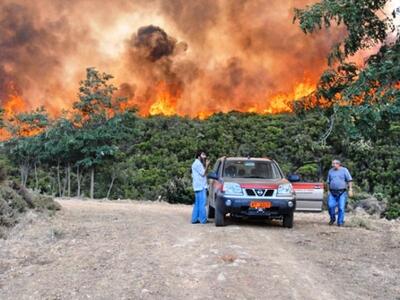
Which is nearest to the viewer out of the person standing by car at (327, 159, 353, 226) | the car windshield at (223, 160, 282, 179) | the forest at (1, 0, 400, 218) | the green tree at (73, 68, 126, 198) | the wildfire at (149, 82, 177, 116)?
the forest at (1, 0, 400, 218)

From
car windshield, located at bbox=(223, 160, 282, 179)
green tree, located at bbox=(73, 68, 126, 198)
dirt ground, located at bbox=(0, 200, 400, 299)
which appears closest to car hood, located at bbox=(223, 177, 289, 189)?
car windshield, located at bbox=(223, 160, 282, 179)

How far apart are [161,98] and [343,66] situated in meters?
56.6

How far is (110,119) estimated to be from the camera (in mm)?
38438

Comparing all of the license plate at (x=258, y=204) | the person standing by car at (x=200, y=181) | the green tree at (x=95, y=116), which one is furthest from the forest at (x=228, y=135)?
the person standing by car at (x=200, y=181)

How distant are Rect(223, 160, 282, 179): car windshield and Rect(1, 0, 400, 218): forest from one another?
1875mm

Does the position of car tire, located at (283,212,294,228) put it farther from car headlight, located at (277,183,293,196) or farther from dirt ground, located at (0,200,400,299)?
car headlight, located at (277,183,293,196)

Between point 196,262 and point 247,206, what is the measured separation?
4800mm

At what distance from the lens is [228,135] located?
61.5 meters

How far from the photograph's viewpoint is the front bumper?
13953 mm

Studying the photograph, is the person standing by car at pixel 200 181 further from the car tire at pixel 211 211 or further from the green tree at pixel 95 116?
the green tree at pixel 95 116

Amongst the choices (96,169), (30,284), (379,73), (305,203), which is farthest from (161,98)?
(30,284)

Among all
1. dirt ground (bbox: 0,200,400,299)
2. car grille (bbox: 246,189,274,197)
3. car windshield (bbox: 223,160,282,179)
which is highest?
car windshield (bbox: 223,160,282,179)

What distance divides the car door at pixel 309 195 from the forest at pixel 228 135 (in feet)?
5.01

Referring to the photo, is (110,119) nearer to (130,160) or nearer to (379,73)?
(130,160)
